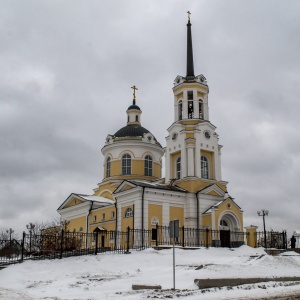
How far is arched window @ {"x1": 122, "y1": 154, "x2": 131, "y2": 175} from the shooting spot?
44438 mm

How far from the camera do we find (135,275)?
696 inches

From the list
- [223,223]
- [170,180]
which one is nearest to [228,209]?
[223,223]

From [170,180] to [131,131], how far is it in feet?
31.1

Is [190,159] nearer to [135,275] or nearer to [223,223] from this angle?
[223,223]

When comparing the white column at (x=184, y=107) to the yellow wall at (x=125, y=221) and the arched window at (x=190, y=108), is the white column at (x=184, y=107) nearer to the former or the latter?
the arched window at (x=190, y=108)

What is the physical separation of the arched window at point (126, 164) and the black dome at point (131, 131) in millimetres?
2456

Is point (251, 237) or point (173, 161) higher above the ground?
point (173, 161)

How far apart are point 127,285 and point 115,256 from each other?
6.88 metres

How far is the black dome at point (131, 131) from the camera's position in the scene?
4603 cm

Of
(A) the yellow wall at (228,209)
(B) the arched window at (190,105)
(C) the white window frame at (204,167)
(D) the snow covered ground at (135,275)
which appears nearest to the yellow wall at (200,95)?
(B) the arched window at (190,105)

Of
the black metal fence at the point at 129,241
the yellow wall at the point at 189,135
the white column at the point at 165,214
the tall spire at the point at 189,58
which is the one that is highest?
the tall spire at the point at 189,58

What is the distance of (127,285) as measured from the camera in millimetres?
15180

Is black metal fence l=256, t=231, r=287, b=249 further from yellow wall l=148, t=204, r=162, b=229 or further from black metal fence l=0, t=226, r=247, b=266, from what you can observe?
yellow wall l=148, t=204, r=162, b=229

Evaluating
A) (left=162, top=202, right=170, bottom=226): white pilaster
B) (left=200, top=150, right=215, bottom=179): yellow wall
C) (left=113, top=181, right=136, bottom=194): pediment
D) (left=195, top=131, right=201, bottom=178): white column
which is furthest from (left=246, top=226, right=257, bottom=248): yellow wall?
(left=113, top=181, right=136, bottom=194): pediment
